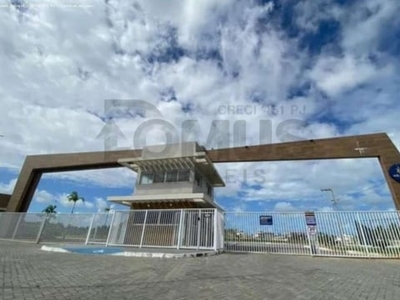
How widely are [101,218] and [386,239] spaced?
1524 cm

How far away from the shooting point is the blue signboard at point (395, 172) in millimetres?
14243

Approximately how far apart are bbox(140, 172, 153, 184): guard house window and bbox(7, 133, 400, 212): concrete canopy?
258 cm

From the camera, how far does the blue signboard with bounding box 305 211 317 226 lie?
12.2 m

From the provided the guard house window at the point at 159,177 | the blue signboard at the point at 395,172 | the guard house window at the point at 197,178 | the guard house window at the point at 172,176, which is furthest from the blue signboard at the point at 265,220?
the blue signboard at the point at 395,172

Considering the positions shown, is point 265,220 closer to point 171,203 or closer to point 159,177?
point 171,203

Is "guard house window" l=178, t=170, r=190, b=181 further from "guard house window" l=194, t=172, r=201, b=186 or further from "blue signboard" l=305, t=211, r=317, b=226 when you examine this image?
"blue signboard" l=305, t=211, r=317, b=226

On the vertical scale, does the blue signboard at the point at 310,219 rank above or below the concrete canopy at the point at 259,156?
below

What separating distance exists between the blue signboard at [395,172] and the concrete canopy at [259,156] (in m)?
0.17

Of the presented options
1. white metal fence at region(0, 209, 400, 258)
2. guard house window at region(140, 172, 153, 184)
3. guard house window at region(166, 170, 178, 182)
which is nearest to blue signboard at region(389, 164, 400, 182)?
white metal fence at region(0, 209, 400, 258)

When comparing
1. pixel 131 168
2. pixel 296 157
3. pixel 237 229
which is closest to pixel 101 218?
pixel 131 168

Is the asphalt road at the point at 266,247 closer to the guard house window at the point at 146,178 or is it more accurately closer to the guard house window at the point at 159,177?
the guard house window at the point at 159,177

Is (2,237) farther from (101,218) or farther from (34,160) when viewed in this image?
(101,218)

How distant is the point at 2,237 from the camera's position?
64.4 feet

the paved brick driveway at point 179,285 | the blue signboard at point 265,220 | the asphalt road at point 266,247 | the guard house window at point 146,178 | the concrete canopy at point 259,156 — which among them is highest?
the concrete canopy at point 259,156
